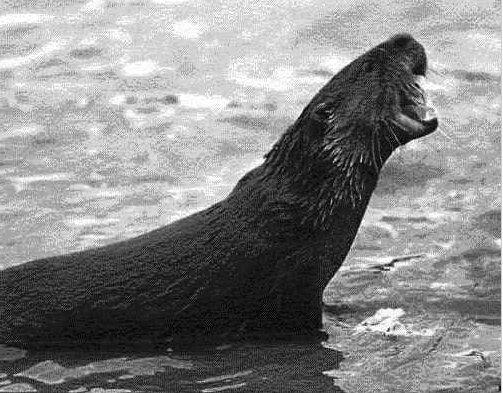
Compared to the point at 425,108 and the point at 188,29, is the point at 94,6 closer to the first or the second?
the point at 188,29

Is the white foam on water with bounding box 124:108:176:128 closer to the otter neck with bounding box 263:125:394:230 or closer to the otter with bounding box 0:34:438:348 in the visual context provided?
the otter with bounding box 0:34:438:348

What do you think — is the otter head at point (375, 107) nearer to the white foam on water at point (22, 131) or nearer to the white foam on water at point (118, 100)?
the white foam on water at point (22, 131)

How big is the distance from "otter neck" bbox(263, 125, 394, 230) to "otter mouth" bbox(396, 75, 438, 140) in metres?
0.16

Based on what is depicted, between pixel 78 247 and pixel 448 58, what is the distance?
14.8ft

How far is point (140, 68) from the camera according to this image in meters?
13.3

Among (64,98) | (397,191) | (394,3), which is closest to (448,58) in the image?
(394,3)

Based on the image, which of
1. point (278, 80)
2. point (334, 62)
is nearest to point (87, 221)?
point (278, 80)

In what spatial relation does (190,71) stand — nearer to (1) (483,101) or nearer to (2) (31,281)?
(1) (483,101)

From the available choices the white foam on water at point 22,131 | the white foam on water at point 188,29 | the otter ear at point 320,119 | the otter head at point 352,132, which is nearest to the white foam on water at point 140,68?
the white foam on water at point 188,29

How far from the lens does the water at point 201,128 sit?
824cm

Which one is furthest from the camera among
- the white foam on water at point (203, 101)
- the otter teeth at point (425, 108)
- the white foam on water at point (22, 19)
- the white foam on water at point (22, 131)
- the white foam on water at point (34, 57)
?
the white foam on water at point (22, 19)

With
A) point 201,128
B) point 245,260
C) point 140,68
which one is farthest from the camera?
point 140,68

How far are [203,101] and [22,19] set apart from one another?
2.90 meters

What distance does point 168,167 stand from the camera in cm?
1135
